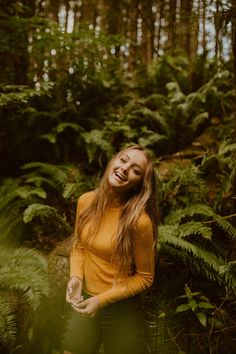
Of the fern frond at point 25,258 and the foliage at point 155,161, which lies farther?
the foliage at point 155,161

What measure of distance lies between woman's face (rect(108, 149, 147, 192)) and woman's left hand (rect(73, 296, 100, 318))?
745 millimetres

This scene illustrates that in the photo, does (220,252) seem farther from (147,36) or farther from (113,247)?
(147,36)

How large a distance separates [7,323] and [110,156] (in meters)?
3.24

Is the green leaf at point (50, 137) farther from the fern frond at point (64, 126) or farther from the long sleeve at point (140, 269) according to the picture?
the long sleeve at point (140, 269)

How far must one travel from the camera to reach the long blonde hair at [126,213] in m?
2.19

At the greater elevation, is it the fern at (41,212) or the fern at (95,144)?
the fern at (95,144)

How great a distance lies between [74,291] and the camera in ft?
7.61

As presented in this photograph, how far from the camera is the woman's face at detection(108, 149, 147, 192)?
2.28 meters

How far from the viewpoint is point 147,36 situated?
39.5ft

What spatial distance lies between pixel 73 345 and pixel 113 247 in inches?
31.2

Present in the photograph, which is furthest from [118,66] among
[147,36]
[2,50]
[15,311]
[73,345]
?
[73,345]

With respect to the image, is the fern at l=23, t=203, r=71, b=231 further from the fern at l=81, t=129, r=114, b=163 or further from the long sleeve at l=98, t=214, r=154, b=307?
the long sleeve at l=98, t=214, r=154, b=307

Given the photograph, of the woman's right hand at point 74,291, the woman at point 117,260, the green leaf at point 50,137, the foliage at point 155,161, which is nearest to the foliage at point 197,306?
the foliage at point 155,161

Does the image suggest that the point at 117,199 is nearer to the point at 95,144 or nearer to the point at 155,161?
the point at 155,161
